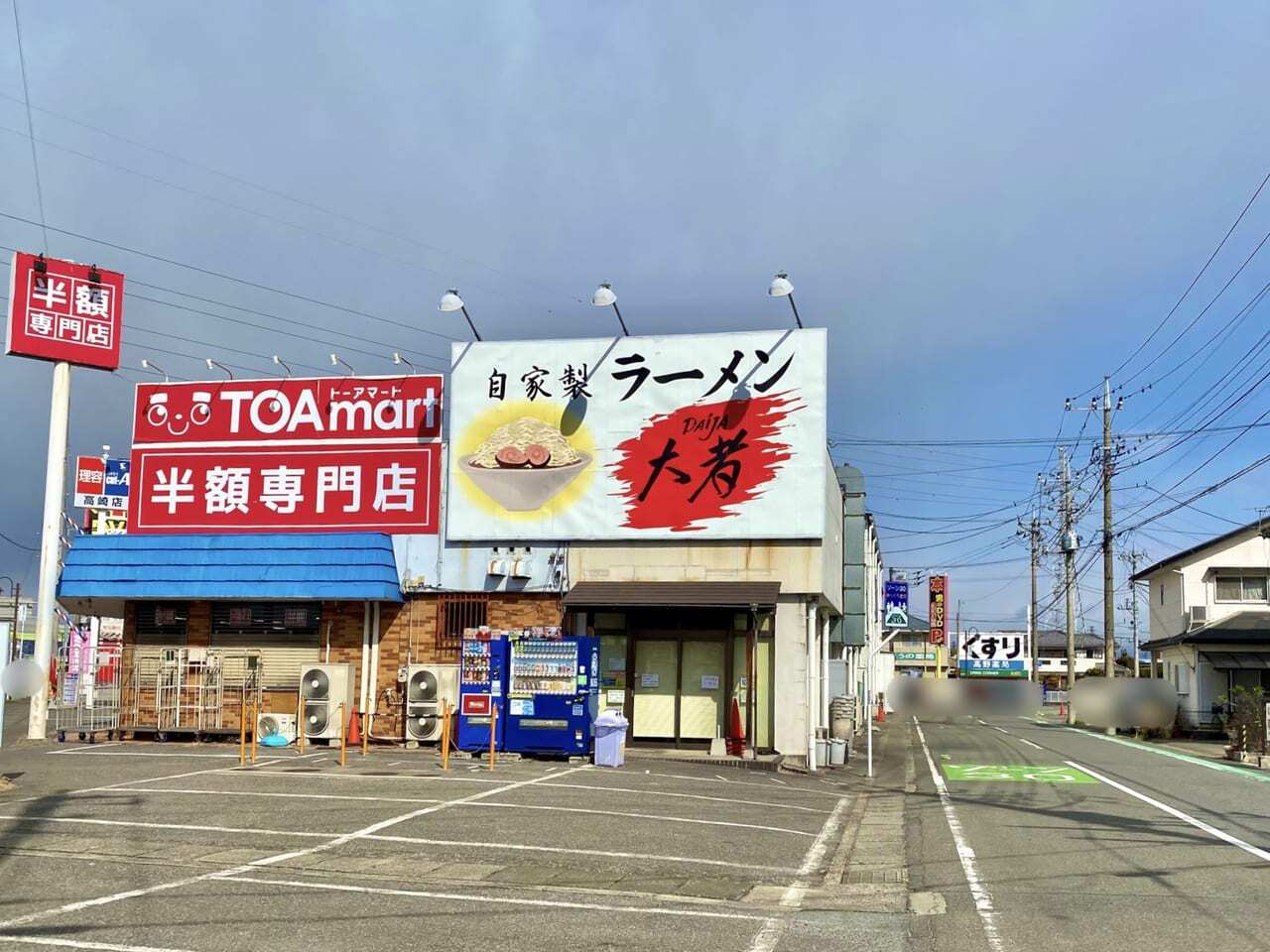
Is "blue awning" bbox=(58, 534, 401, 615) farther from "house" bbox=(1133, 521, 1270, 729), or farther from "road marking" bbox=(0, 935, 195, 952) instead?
"house" bbox=(1133, 521, 1270, 729)

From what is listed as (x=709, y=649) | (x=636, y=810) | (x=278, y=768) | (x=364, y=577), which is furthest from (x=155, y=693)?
(x=636, y=810)

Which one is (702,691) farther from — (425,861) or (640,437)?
(425,861)

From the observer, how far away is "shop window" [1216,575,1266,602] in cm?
4453

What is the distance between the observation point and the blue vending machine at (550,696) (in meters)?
21.5

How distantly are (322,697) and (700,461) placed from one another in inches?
362

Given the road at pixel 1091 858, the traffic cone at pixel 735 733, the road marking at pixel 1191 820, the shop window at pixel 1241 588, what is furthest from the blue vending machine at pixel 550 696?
the shop window at pixel 1241 588

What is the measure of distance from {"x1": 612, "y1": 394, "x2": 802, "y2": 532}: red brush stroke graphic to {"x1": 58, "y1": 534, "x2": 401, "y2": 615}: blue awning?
542 cm

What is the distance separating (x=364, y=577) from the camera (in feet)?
77.1

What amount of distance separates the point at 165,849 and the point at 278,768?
24.1ft

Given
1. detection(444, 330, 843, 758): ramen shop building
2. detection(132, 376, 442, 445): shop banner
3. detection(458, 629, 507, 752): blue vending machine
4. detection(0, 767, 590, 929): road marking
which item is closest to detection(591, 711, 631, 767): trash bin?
detection(458, 629, 507, 752): blue vending machine

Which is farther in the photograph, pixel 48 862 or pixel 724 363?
pixel 724 363

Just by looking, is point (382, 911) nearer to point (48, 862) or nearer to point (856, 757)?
point (48, 862)

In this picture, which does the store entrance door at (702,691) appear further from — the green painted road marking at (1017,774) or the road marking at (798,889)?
the road marking at (798,889)

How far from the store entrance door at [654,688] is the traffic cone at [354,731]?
5.70 m
